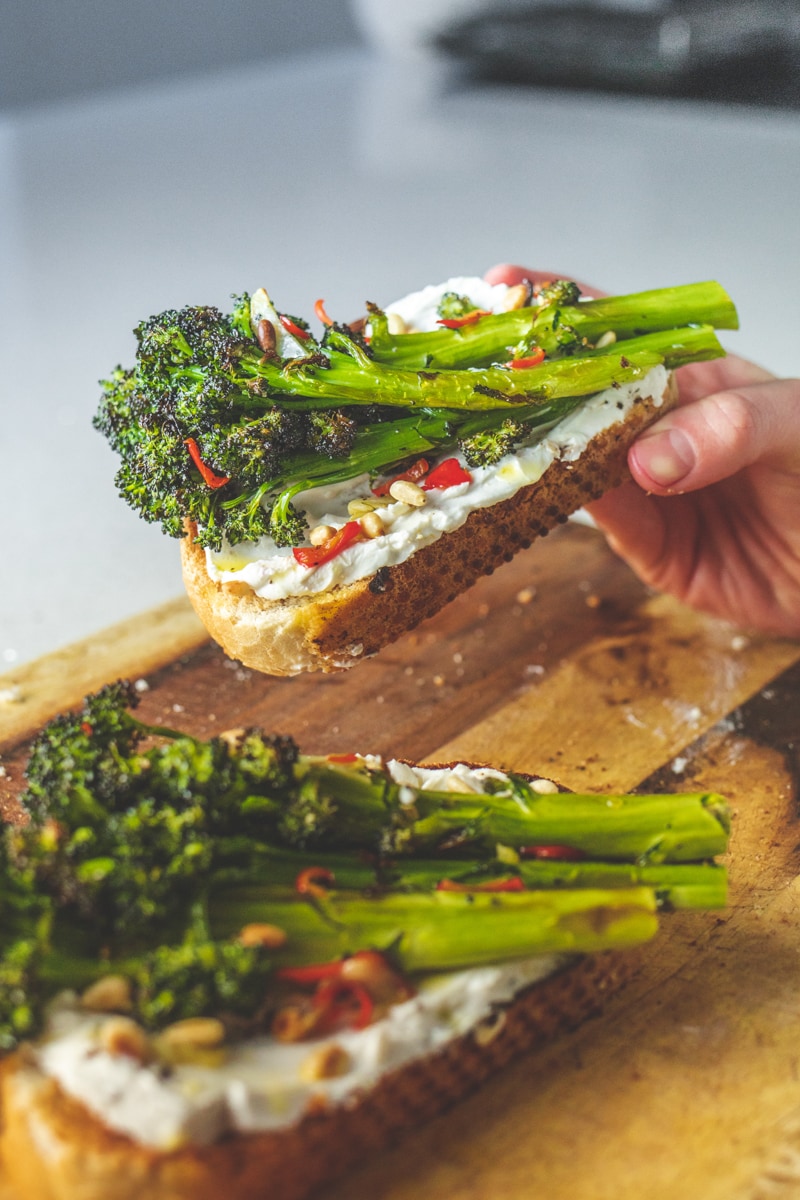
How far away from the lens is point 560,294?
4.47 metres

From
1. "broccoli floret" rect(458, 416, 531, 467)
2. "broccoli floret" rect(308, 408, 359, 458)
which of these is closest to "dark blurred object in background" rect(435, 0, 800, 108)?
"broccoli floret" rect(458, 416, 531, 467)

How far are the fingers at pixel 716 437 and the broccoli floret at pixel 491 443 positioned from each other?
467 millimetres

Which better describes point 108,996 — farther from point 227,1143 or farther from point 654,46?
point 654,46

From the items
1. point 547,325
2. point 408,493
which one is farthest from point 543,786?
point 547,325

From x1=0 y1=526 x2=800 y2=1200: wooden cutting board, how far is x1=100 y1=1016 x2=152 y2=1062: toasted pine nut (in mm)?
553

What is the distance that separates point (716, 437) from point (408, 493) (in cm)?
103

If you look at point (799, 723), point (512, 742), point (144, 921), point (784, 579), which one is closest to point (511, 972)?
point (144, 921)

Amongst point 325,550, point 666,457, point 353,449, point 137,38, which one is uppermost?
point 137,38

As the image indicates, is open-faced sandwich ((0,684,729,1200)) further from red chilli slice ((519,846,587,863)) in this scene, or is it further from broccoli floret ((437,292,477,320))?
broccoli floret ((437,292,477,320))

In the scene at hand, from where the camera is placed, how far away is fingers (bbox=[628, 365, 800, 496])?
13.8 ft

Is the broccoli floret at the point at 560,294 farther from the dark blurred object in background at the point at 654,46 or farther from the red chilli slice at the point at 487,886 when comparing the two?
the dark blurred object in background at the point at 654,46

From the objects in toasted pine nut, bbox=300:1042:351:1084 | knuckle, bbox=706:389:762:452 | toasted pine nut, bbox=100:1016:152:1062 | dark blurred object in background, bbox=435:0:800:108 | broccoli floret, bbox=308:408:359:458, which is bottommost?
toasted pine nut, bbox=300:1042:351:1084

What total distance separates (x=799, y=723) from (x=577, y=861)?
5.53ft

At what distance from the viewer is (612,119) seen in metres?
13.2
